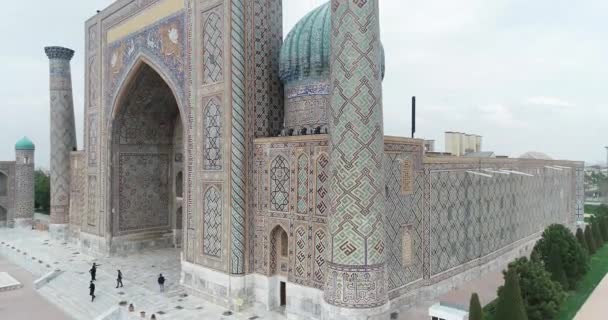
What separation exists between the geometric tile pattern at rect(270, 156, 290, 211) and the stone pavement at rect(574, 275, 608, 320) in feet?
17.5

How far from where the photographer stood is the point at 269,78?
784 cm

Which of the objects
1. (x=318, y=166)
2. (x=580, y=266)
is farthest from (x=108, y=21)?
(x=580, y=266)

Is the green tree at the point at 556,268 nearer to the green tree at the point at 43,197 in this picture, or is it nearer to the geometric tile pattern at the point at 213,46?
the geometric tile pattern at the point at 213,46

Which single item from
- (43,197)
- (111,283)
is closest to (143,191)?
(111,283)

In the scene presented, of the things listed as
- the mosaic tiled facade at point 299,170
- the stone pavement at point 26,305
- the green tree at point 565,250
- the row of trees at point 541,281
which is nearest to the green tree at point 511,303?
the row of trees at point 541,281

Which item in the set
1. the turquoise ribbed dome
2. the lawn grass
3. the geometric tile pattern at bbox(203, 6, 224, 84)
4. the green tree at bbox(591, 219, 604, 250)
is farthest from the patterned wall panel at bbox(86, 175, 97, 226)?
the green tree at bbox(591, 219, 604, 250)

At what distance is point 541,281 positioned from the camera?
661 cm

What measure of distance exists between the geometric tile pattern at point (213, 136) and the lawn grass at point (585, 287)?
255 inches

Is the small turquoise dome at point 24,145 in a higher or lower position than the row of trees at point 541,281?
higher

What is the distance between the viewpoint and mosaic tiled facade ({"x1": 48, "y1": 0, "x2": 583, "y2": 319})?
5562 mm

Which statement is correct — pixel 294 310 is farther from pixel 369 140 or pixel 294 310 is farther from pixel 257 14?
pixel 257 14

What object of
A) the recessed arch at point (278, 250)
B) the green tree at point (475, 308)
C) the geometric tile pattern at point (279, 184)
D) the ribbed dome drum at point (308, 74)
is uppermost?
the ribbed dome drum at point (308, 74)

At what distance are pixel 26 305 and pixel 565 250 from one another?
1105 cm

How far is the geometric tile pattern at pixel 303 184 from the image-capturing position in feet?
21.8
